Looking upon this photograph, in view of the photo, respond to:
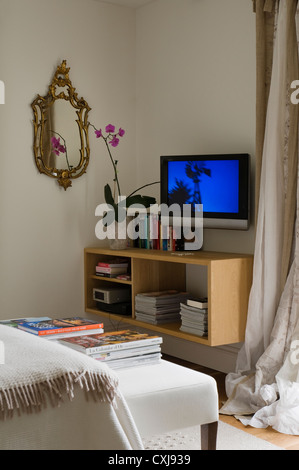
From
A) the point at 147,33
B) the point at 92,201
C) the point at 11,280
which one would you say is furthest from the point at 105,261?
the point at 147,33

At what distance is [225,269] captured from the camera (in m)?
3.48

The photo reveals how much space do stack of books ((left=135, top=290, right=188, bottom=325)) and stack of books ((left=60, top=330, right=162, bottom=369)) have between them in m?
1.59

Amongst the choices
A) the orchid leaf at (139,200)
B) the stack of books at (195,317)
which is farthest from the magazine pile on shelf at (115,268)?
the stack of books at (195,317)

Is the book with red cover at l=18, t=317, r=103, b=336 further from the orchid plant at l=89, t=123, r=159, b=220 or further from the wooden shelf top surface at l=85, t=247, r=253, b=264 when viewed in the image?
the orchid plant at l=89, t=123, r=159, b=220

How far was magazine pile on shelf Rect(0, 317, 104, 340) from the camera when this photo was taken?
2.32 m

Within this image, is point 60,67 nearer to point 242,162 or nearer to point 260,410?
point 242,162

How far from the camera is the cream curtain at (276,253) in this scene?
3246mm

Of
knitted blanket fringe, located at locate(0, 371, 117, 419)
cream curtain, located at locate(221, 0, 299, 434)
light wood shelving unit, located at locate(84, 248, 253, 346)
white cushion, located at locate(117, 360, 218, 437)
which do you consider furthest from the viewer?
light wood shelving unit, located at locate(84, 248, 253, 346)

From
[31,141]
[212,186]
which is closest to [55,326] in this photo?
[212,186]

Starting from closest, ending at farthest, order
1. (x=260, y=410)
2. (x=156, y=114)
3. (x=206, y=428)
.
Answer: (x=206, y=428), (x=260, y=410), (x=156, y=114)

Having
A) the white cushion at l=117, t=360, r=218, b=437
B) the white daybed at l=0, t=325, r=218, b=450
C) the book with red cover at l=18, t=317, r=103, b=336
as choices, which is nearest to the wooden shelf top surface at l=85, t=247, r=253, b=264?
the book with red cover at l=18, t=317, r=103, b=336

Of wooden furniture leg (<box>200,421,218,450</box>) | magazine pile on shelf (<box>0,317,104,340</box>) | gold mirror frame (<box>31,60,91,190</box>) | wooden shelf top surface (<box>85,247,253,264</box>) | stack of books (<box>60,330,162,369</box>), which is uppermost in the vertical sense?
gold mirror frame (<box>31,60,91,190</box>)

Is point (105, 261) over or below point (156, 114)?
below

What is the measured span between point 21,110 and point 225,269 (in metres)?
1.87
